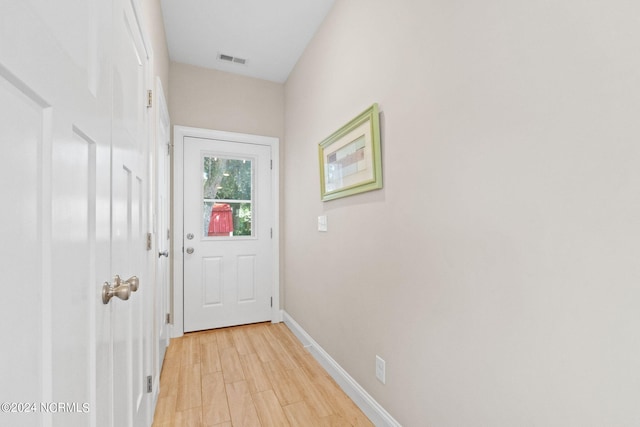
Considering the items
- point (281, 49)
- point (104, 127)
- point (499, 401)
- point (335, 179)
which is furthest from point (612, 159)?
point (281, 49)

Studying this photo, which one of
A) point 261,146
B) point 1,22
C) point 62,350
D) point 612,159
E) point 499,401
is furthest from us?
point 261,146

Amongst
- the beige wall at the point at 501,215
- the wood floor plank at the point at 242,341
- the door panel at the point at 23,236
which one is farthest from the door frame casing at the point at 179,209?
the door panel at the point at 23,236

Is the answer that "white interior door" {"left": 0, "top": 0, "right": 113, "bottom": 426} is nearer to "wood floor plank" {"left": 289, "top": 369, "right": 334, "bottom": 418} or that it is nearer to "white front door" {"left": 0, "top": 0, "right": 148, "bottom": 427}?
"white front door" {"left": 0, "top": 0, "right": 148, "bottom": 427}

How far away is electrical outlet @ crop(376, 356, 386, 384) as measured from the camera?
1.54 metres

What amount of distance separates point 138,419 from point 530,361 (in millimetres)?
1530

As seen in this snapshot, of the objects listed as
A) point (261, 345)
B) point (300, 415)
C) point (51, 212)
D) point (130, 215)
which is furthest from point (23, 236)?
point (261, 345)

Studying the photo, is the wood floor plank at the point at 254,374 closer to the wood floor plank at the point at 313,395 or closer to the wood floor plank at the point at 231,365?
the wood floor plank at the point at 231,365

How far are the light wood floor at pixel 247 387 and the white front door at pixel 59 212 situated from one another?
0.91 metres

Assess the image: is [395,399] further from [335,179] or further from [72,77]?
[72,77]

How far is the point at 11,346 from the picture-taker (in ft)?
1.19

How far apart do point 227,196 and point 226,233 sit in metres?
0.39

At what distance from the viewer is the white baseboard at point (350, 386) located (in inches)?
59.8

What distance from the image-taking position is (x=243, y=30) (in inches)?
95.6

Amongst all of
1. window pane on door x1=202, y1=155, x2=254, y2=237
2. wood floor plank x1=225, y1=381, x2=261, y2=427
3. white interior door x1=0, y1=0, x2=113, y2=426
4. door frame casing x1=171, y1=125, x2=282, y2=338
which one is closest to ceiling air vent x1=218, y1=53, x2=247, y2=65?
door frame casing x1=171, y1=125, x2=282, y2=338
